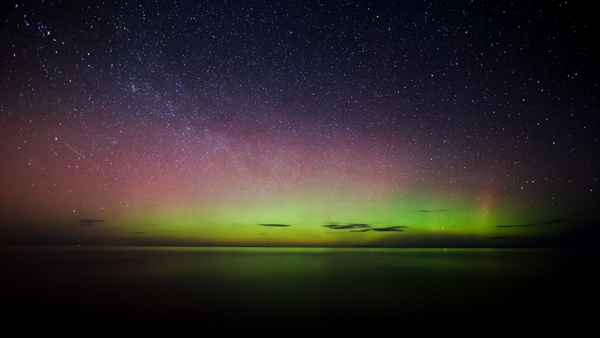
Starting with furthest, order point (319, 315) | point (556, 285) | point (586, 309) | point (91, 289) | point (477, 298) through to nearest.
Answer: point (556, 285) → point (91, 289) → point (477, 298) → point (586, 309) → point (319, 315)

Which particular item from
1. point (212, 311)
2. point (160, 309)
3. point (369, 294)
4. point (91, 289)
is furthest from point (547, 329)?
point (91, 289)

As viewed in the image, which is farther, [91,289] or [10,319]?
[91,289]

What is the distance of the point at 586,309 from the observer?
25.6 feet

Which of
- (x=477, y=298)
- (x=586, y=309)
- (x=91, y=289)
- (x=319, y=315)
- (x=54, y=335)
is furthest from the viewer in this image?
(x=91, y=289)

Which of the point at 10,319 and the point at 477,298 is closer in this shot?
the point at 10,319

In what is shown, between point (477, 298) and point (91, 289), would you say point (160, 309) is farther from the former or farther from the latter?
point (477, 298)

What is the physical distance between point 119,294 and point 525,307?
1210 centimetres

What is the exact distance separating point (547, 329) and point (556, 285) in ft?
26.3

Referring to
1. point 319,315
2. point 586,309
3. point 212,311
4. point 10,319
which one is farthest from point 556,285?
point 10,319

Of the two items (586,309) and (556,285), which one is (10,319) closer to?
(586,309)

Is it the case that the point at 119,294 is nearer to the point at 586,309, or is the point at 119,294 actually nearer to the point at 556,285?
the point at 586,309

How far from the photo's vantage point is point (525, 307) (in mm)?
8070

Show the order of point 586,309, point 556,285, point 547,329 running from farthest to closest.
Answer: point 556,285 < point 586,309 < point 547,329

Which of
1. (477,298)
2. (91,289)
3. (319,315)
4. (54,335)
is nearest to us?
(54,335)
